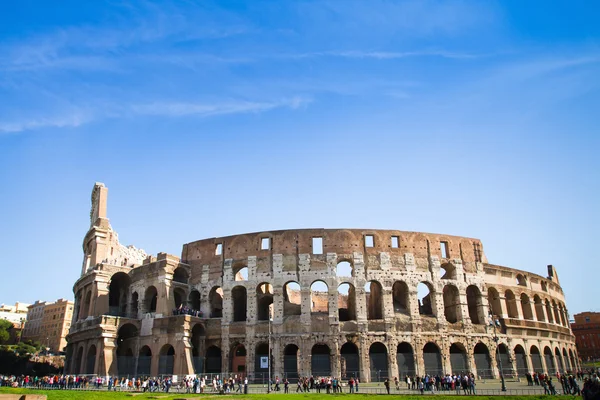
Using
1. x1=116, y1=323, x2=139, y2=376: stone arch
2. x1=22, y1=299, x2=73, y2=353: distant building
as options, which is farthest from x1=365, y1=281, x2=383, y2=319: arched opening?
→ x1=22, y1=299, x2=73, y2=353: distant building

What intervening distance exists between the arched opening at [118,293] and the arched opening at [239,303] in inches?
396

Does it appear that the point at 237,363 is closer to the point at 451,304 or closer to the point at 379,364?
the point at 379,364

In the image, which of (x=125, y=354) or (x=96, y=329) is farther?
(x=125, y=354)

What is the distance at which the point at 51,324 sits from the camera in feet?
290

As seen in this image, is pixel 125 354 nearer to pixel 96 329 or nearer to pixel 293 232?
pixel 96 329

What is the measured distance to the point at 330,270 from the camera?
35500 mm

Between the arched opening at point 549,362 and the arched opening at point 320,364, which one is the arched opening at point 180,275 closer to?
the arched opening at point 320,364

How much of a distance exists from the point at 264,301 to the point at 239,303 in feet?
6.51

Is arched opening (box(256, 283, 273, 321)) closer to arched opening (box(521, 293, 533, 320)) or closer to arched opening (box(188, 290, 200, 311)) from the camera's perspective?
arched opening (box(188, 290, 200, 311))

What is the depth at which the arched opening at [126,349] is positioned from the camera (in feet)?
117

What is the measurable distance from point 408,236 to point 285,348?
12302 mm

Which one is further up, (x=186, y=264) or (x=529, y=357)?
(x=186, y=264)

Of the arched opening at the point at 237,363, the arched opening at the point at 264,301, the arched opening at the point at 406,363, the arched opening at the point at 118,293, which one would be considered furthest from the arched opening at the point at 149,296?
the arched opening at the point at 406,363

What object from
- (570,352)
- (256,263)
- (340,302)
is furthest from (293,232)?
(570,352)
